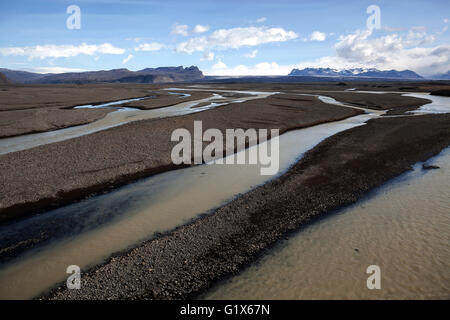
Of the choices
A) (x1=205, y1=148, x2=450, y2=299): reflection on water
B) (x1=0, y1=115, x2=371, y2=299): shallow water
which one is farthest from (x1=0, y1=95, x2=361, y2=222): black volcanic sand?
(x1=205, y1=148, x2=450, y2=299): reflection on water

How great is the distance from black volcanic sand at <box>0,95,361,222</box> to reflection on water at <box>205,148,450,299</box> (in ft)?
36.2

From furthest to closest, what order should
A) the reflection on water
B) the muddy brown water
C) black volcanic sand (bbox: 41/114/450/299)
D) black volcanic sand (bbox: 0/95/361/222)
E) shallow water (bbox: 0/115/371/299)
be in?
1. black volcanic sand (bbox: 0/95/361/222)
2. shallow water (bbox: 0/115/371/299)
3. the muddy brown water
4. black volcanic sand (bbox: 41/114/450/299)
5. the reflection on water

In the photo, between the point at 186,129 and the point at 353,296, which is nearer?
the point at 353,296

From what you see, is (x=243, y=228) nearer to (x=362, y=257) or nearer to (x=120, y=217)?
(x=362, y=257)

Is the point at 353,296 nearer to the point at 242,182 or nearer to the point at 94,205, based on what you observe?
the point at 242,182

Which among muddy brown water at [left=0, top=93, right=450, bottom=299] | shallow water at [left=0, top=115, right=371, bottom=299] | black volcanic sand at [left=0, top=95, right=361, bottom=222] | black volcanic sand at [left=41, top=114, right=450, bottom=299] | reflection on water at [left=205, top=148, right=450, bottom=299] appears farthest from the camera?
black volcanic sand at [left=0, top=95, right=361, bottom=222]

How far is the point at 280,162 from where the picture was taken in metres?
20.8

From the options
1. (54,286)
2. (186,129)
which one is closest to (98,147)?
(186,129)

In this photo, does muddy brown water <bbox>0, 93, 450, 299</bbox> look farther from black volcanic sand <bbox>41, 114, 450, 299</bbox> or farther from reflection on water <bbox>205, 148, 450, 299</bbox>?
black volcanic sand <bbox>41, 114, 450, 299</bbox>

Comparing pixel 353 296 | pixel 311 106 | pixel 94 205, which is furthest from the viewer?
pixel 311 106

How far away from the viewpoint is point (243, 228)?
1150 cm

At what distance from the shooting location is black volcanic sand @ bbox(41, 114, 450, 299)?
27.8ft
